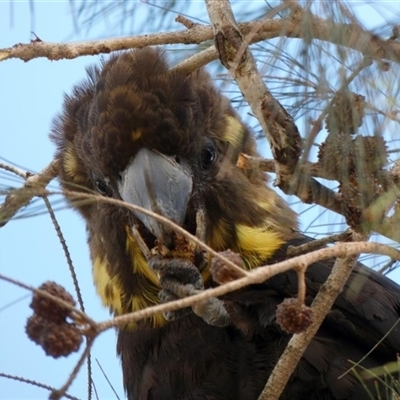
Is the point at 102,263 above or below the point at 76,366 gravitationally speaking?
above

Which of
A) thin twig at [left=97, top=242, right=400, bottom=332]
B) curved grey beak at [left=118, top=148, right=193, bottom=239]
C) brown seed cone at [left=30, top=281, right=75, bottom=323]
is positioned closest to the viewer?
thin twig at [left=97, top=242, right=400, bottom=332]

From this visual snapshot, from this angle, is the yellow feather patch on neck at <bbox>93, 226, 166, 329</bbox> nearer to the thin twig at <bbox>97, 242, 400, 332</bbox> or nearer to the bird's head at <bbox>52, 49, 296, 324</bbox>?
the bird's head at <bbox>52, 49, 296, 324</bbox>

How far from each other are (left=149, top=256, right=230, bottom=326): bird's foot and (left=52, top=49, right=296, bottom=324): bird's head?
74 mm

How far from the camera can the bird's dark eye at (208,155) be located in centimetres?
276

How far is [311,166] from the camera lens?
6.37ft

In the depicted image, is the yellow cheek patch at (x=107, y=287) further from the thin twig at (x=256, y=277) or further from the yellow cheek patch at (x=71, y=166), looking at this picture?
the thin twig at (x=256, y=277)

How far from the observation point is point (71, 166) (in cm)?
295

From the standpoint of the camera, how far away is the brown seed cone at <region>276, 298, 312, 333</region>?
1753 mm

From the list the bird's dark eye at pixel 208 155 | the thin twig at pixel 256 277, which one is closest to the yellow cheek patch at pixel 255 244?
the bird's dark eye at pixel 208 155

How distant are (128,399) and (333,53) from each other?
1.51 meters

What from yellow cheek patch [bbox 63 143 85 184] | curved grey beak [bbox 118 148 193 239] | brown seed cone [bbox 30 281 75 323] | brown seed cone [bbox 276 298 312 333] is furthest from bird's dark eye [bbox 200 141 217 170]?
brown seed cone [bbox 30 281 75 323]

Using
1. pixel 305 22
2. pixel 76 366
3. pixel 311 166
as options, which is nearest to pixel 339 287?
pixel 311 166

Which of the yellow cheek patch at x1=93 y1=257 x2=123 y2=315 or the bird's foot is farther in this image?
the yellow cheek patch at x1=93 y1=257 x2=123 y2=315

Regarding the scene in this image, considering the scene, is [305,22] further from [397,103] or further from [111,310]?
[111,310]
